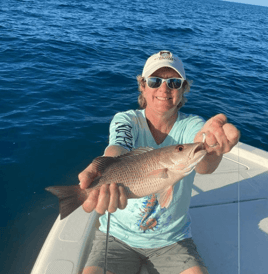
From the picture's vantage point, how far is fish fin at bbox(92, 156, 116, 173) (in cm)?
222

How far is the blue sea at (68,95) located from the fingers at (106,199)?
2.59 meters

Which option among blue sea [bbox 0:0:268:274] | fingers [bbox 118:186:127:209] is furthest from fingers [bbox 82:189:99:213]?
blue sea [bbox 0:0:268:274]

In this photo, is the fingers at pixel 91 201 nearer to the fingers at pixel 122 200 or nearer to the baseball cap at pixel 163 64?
the fingers at pixel 122 200

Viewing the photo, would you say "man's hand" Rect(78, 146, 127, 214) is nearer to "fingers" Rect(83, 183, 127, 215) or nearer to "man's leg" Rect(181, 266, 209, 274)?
"fingers" Rect(83, 183, 127, 215)

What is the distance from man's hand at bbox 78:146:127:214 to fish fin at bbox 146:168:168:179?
0.32 m

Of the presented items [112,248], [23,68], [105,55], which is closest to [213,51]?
[105,55]

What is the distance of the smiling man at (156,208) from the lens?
8.52 feet

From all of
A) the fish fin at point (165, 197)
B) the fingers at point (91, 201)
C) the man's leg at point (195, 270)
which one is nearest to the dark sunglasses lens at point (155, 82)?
the fish fin at point (165, 197)

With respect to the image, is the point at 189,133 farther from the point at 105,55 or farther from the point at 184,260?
the point at 105,55

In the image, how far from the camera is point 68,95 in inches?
339

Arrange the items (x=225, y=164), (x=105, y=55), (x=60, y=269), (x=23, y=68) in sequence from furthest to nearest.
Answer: (x=105, y=55) → (x=23, y=68) → (x=225, y=164) → (x=60, y=269)

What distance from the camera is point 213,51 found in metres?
17.2

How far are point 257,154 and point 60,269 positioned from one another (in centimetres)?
434

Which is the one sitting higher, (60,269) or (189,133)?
(189,133)
